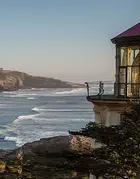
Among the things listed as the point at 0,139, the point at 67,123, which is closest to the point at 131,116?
the point at 0,139

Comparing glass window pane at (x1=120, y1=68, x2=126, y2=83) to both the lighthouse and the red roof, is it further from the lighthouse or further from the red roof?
the red roof

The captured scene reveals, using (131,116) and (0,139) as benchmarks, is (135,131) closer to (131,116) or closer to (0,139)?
(131,116)

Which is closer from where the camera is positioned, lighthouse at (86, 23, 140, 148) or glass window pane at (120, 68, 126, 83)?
lighthouse at (86, 23, 140, 148)

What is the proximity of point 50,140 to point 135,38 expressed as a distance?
935 inches

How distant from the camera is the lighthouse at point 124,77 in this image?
38.3 ft

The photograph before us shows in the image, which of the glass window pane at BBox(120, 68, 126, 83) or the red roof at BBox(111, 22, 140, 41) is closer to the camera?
the red roof at BBox(111, 22, 140, 41)

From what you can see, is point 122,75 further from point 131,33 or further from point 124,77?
point 131,33

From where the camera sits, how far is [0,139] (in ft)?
146

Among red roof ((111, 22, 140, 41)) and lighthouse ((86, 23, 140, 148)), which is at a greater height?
red roof ((111, 22, 140, 41))

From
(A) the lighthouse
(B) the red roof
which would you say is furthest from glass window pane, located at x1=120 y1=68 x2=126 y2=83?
(B) the red roof

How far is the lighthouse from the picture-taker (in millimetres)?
11664

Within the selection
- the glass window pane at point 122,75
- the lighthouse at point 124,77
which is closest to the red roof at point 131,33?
the lighthouse at point 124,77

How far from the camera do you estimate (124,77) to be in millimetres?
11922

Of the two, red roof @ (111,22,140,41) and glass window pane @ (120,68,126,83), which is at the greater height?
red roof @ (111,22,140,41)
